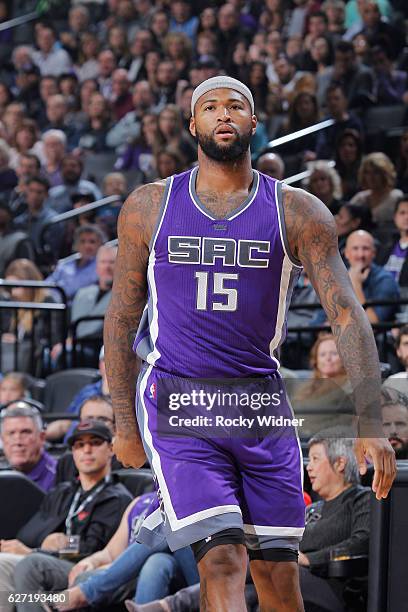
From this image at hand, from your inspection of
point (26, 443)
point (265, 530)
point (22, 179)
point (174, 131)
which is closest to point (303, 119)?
point (174, 131)

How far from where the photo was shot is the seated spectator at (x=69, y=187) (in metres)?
12.8

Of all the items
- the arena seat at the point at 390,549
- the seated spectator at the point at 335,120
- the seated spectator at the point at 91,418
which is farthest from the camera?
the seated spectator at the point at 335,120

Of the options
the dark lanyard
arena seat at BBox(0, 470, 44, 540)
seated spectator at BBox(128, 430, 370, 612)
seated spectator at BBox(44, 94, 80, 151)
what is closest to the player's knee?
seated spectator at BBox(128, 430, 370, 612)

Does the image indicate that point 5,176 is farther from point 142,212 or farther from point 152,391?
point 152,391

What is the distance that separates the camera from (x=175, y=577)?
231 inches

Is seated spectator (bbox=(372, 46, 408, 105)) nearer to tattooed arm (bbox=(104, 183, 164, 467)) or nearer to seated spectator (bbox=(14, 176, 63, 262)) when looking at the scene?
seated spectator (bbox=(14, 176, 63, 262))

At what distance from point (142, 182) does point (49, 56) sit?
15.0 ft

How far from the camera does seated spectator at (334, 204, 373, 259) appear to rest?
9.34 m

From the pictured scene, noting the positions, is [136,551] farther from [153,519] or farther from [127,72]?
[127,72]

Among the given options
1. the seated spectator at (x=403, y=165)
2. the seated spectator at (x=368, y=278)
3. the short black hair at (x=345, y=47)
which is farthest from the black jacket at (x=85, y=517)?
the short black hair at (x=345, y=47)

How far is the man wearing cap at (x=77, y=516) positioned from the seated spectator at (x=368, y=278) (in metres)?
2.41

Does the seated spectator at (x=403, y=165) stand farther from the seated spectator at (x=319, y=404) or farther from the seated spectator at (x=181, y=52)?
the seated spectator at (x=319, y=404)

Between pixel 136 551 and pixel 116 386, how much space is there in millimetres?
2175

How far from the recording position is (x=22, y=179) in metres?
13.2
